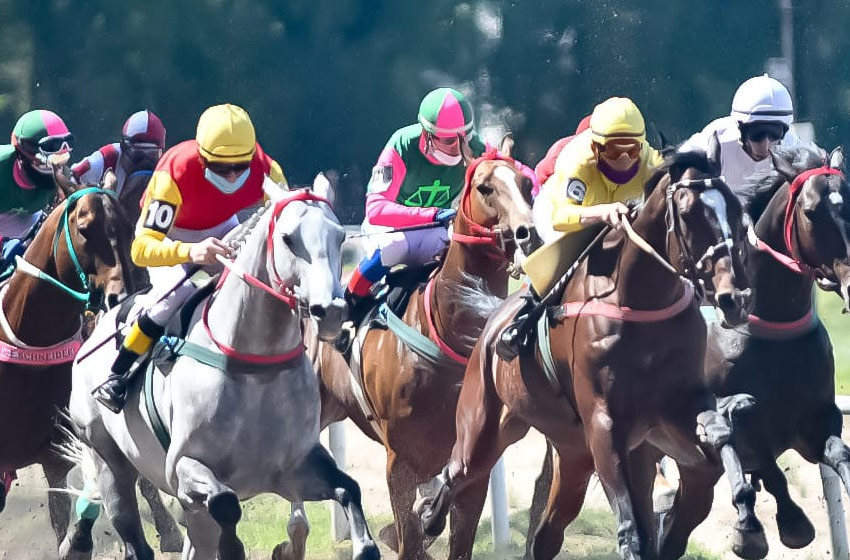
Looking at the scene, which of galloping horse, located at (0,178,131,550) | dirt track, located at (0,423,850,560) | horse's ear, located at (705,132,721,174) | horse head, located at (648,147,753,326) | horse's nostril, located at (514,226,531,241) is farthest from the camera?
dirt track, located at (0,423,850,560)

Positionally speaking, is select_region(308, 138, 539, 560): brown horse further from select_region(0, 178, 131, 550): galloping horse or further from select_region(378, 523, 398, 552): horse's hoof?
select_region(0, 178, 131, 550): galloping horse

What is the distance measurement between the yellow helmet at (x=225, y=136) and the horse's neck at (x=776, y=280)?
1.98 m

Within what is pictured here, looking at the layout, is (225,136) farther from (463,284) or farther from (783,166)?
(783,166)

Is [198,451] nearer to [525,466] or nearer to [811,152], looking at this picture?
[811,152]

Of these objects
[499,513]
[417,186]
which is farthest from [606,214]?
[499,513]

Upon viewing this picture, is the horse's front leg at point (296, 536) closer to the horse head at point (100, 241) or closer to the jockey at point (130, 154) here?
the horse head at point (100, 241)

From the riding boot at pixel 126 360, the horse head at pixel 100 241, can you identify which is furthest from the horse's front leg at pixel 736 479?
the horse head at pixel 100 241

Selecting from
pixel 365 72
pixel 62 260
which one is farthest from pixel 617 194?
pixel 365 72

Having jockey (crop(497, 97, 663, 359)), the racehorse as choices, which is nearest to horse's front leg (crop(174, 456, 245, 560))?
the racehorse

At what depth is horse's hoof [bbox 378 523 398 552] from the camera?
7.67 meters

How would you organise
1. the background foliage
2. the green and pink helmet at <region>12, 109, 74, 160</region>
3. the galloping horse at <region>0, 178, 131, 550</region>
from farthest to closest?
the background foliage → the green and pink helmet at <region>12, 109, 74, 160</region> → the galloping horse at <region>0, 178, 131, 550</region>

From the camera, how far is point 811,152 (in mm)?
6359

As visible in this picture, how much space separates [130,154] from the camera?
8492mm

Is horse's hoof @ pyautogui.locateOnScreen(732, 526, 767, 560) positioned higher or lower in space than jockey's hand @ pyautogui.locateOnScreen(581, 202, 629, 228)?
lower
